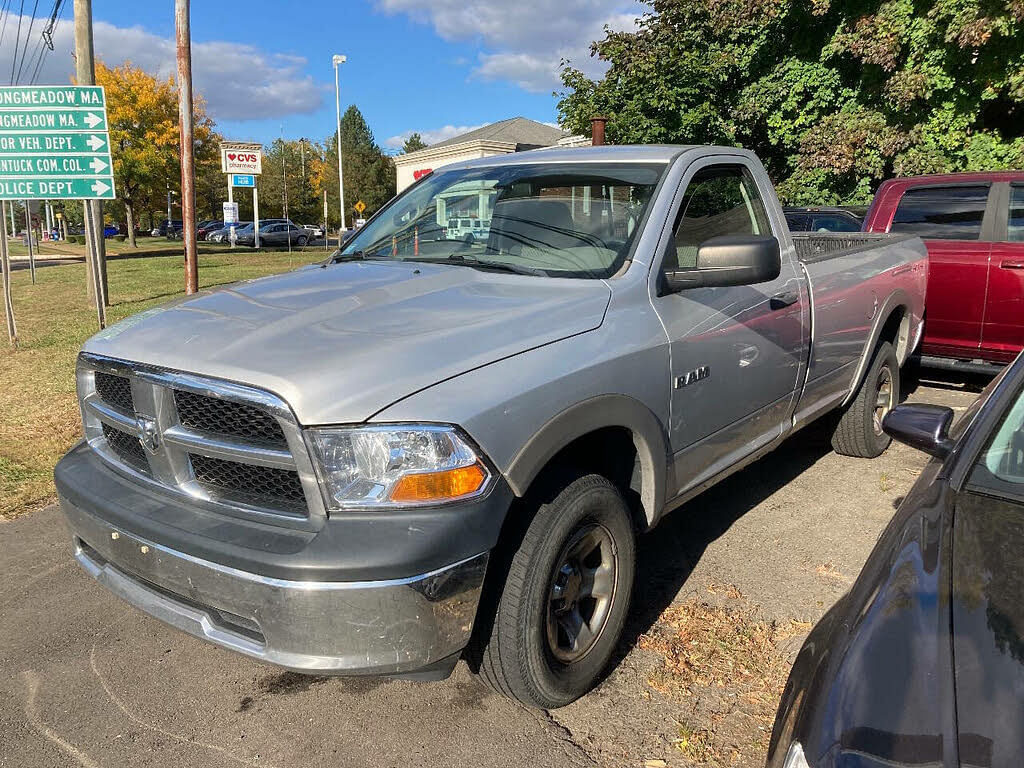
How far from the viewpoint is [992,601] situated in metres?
1.53

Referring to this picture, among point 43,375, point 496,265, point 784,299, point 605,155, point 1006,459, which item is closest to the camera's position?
point 1006,459

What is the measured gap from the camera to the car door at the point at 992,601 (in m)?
1.26

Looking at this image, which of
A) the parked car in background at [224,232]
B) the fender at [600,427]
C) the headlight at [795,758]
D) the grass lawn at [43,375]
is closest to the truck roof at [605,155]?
the fender at [600,427]

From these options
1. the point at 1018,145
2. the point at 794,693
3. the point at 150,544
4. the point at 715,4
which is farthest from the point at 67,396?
the point at 1018,145

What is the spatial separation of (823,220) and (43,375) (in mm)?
9857

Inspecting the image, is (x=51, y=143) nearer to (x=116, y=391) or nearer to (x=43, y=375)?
(x=43, y=375)

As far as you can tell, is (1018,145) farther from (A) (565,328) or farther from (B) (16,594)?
(B) (16,594)

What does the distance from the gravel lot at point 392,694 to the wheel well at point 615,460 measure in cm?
62

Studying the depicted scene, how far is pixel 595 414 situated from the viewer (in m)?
2.62

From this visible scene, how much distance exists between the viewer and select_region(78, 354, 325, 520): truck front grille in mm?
2223

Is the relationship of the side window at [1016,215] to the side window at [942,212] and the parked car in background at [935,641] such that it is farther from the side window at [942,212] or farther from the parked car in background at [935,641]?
the parked car in background at [935,641]

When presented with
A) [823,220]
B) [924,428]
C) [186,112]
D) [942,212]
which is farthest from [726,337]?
[186,112]

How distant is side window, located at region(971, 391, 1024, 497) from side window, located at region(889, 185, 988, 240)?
560 centimetres

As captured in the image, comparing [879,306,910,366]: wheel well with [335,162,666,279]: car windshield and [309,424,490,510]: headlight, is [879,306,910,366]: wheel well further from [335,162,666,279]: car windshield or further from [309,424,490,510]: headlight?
[309,424,490,510]: headlight
